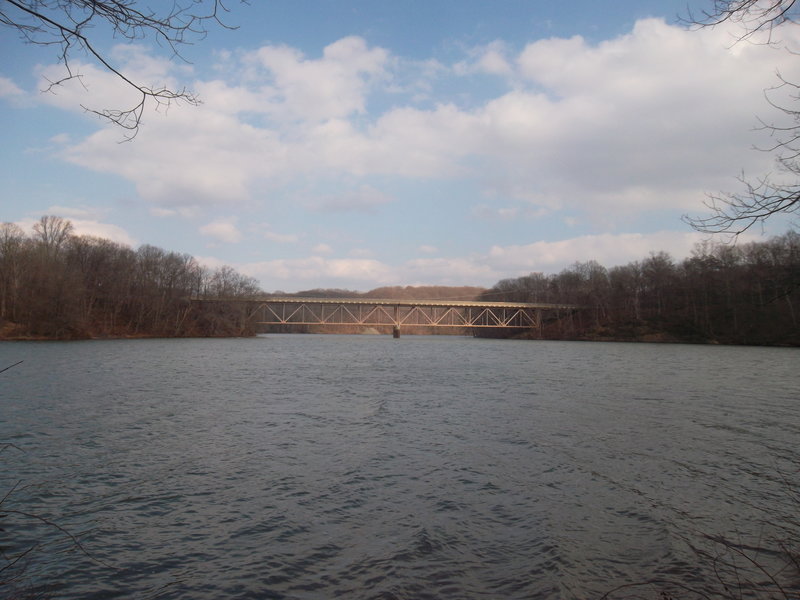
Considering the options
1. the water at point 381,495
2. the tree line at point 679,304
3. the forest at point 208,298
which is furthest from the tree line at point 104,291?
the tree line at point 679,304

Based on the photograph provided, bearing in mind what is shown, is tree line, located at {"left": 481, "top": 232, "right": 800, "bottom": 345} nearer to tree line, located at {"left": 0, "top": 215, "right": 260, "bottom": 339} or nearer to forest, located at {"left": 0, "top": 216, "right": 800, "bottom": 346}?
forest, located at {"left": 0, "top": 216, "right": 800, "bottom": 346}

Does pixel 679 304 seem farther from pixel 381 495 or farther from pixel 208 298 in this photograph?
pixel 381 495

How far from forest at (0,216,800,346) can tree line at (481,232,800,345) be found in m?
0.25

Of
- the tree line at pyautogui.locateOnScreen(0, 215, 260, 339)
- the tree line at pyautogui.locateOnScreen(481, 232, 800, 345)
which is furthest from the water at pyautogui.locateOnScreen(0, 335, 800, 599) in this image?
the tree line at pyautogui.locateOnScreen(481, 232, 800, 345)

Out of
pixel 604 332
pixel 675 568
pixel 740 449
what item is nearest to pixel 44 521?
pixel 675 568

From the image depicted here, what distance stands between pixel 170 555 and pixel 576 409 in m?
17.3

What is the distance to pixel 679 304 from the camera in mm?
112625

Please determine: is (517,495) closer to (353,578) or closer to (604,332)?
(353,578)

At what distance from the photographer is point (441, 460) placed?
12.4 m

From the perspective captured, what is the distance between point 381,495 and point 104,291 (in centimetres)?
10014

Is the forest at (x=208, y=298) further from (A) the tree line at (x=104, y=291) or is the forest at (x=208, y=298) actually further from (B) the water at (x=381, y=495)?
(B) the water at (x=381, y=495)

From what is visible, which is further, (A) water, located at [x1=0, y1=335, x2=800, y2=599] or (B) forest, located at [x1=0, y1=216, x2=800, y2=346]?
(B) forest, located at [x1=0, y1=216, x2=800, y2=346]

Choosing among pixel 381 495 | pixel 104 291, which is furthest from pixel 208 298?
pixel 381 495

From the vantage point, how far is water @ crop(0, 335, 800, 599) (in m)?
6.66
